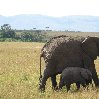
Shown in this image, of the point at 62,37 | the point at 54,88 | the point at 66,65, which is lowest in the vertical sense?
the point at 54,88

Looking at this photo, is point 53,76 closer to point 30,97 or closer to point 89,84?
point 89,84

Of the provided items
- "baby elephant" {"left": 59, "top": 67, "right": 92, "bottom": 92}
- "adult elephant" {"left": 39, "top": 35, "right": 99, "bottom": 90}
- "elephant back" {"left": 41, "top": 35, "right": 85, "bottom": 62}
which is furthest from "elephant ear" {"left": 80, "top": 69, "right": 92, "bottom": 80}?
"elephant back" {"left": 41, "top": 35, "right": 85, "bottom": 62}

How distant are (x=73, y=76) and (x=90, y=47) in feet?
6.55

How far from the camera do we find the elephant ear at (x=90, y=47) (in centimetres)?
1484

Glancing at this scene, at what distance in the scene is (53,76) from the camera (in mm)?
14828

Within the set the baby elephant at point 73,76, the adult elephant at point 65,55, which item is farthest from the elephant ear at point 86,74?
the adult elephant at point 65,55

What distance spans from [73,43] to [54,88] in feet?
6.53

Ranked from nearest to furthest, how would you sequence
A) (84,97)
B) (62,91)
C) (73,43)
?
(84,97)
(62,91)
(73,43)

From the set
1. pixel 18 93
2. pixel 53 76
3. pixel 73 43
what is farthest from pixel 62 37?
pixel 18 93

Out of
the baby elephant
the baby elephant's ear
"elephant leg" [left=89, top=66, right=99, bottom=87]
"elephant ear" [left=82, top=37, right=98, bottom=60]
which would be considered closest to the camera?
the baby elephant

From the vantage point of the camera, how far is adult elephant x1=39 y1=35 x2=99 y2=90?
46.6ft

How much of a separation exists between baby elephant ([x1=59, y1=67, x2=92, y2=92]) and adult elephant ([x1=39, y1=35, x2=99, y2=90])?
665 millimetres

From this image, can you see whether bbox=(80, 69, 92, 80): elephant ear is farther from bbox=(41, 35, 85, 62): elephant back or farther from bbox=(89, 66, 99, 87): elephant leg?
bbox=(41, 35, 85, 62): elephant back

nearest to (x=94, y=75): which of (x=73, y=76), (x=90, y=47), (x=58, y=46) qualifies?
(x=90, y=47)
